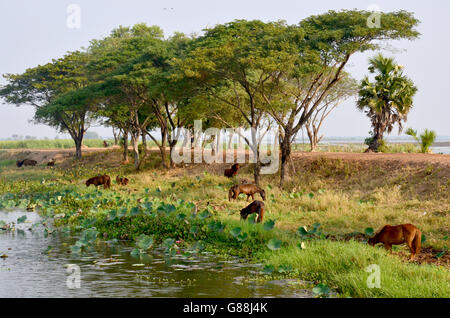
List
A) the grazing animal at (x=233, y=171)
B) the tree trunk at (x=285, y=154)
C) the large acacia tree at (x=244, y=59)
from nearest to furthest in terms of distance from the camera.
Answer: the large acacia tree at (x=244, y=59) < the tree trunk at (x=285, y=154) < the grazing animal at (x=233, y=171)

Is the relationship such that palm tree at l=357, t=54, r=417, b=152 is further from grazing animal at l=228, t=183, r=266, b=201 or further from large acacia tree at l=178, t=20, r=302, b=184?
grazing animal at l=228, t=183, r=266, b=201

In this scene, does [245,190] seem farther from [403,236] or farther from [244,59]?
[403,236]

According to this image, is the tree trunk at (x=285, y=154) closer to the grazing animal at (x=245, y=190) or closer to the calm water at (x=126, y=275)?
the grazing animal at (x=245, y=190)

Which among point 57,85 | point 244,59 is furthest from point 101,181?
point 57,85

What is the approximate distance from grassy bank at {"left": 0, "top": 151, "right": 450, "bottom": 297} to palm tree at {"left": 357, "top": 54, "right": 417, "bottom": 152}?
32.7 ft

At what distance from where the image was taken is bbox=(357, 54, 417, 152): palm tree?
1415 inches

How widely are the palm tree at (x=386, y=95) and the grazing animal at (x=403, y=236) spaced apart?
26607 mm

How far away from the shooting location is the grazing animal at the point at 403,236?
10609 mm

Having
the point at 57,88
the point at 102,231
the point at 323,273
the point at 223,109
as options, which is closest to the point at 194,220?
the point at 102,231

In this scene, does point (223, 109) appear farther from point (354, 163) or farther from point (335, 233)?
point (335, 233)

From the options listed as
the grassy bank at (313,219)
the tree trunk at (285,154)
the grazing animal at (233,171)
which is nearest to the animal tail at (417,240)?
the grassy bank at (313,219)

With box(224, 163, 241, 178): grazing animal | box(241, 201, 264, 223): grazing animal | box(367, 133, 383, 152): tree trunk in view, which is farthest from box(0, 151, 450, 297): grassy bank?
box(367, 133, 383, 152): tree trunk

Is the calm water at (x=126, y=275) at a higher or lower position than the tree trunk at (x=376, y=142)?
lower

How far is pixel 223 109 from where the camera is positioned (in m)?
34.9
